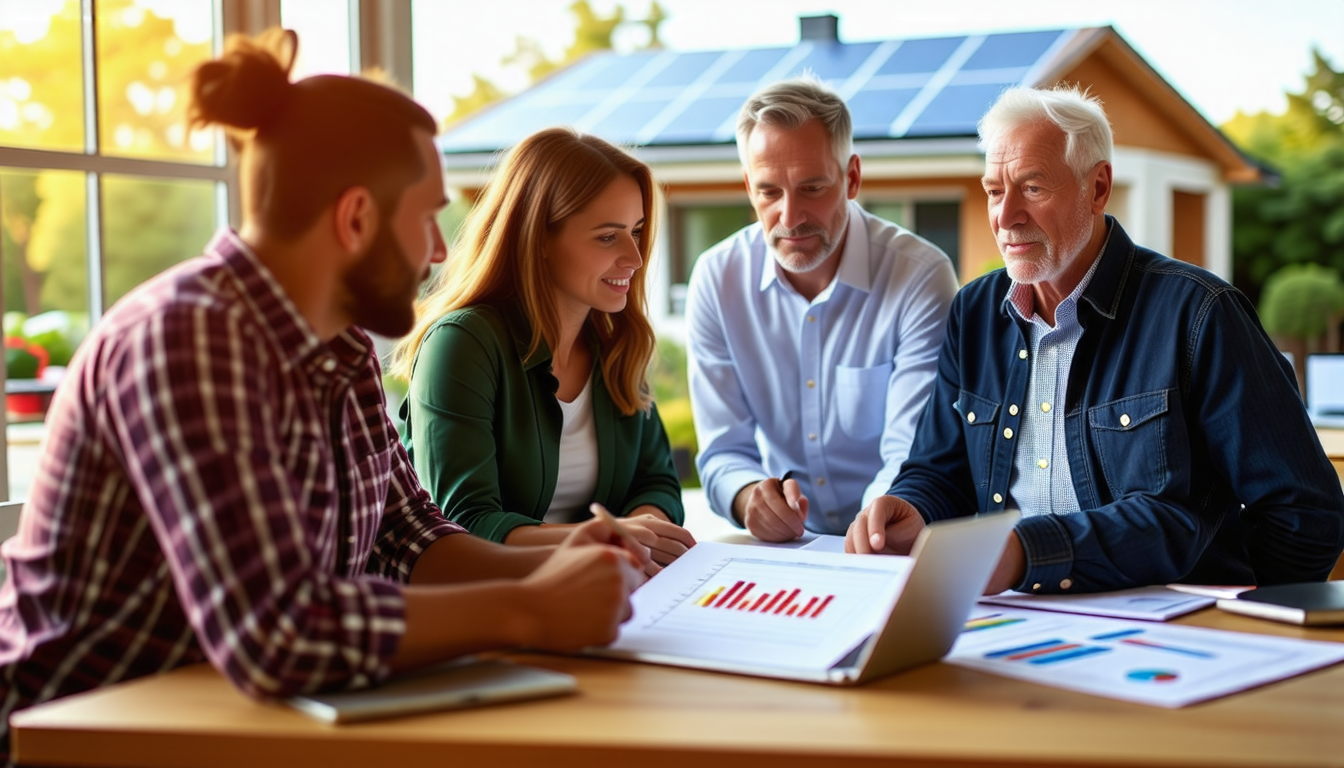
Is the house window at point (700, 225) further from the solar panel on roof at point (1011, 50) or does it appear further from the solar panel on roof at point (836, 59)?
the solar panel on roof at point (1011, 50)

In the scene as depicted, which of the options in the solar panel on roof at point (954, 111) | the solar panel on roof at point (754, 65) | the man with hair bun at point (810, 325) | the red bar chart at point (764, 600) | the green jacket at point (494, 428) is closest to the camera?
the red bar chart at point (764, 600)

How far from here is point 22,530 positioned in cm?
127

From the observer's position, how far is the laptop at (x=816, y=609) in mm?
1193

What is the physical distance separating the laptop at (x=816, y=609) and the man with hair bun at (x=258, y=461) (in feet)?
0.35

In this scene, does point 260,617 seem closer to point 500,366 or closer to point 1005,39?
point 500,366

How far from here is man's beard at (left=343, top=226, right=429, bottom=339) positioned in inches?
50.5

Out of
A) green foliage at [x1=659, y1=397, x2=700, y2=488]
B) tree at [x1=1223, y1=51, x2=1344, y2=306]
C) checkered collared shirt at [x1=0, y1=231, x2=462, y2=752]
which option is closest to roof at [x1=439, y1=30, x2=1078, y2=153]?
→ green foliage at [x1=659, y1=397, x2=700, y2=488]

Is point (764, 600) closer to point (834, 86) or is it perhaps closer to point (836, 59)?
point (834, 86)

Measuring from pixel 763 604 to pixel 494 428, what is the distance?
2.67 feet

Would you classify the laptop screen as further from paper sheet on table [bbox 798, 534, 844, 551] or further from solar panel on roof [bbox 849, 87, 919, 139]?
solar panel on roof [bbox 849, 87, 919, 139]

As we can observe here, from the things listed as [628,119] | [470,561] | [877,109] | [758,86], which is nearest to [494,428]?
[470,561]

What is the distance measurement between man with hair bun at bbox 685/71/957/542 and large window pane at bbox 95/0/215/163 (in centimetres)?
110

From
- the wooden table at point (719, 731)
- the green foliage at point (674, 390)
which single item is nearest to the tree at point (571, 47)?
the green foliage at point (674, 390)

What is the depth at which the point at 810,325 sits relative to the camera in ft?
9.05
